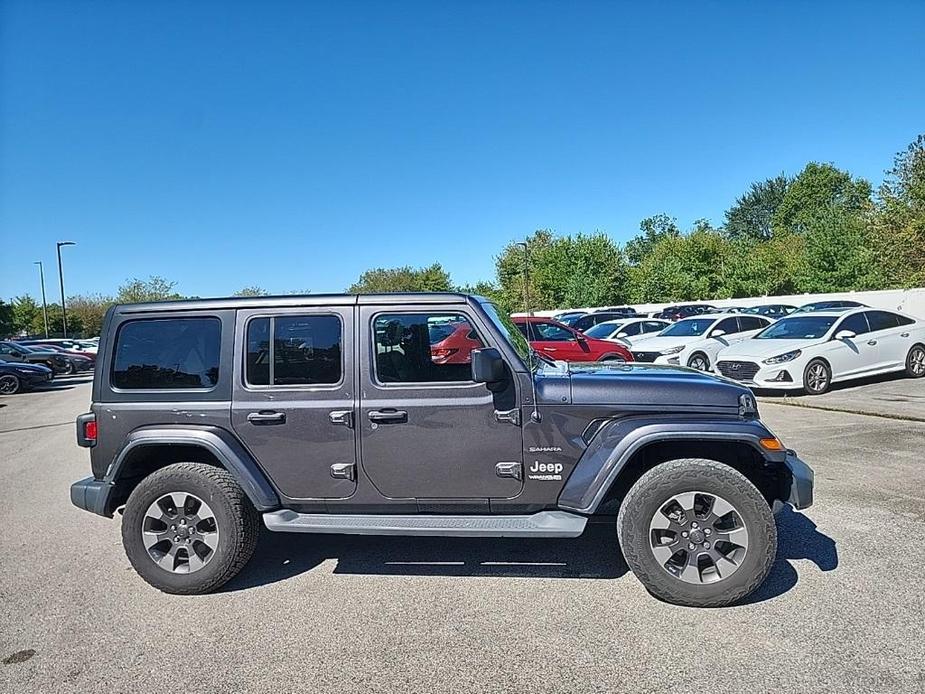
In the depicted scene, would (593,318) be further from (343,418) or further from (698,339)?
(343,418)

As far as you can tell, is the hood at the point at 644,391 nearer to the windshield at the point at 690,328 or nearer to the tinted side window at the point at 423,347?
the tinted side window at the point at 423,347

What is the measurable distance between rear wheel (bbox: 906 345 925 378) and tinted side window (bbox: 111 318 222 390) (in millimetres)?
13809

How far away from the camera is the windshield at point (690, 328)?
50.5ft

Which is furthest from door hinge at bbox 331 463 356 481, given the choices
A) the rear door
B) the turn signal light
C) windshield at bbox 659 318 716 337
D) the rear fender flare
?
windshield at bbox 659 318 716 337

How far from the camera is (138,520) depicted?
4.00 meters

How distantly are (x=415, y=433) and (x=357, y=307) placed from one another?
35.2 inches

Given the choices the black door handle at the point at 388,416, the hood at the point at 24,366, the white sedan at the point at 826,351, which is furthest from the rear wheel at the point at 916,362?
the hood at the point at 24,366

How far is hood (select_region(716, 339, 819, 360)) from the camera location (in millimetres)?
11898

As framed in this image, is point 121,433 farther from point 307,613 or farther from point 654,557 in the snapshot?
point 654,557

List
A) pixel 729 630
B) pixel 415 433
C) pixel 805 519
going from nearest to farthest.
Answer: pixel 729 630 < pixel 415 433 < pixel 805 519

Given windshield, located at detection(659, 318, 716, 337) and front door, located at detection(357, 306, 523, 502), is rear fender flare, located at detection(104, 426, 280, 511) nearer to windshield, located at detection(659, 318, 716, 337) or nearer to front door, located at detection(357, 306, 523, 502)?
front door, located at detection(357, 306, 523, 502)

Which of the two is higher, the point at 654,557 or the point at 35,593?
the point at 654,557

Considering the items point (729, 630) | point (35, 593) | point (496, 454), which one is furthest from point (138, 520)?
point (729, 630)

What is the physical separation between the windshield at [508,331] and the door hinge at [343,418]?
1.08m
